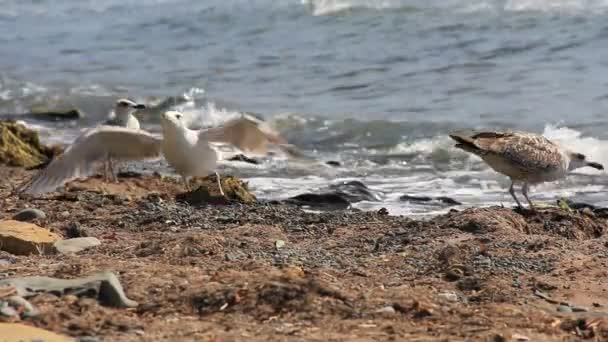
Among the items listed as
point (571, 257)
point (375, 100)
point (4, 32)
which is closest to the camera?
point (571, 257)

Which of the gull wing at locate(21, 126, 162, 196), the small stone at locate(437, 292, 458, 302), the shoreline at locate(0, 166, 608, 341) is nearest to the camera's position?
the shoreline at locate(0, 166, 608, 341)

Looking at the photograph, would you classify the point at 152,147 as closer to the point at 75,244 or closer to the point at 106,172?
the point at 106,172

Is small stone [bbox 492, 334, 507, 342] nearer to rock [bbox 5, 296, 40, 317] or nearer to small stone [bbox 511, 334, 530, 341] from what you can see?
small stone [bbox 511, 334, 530, 341]

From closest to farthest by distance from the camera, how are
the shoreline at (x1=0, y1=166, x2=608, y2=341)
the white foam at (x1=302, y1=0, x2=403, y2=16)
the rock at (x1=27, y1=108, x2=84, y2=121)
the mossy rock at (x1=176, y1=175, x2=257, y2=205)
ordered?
the shoreline at (x1=0, y1=166, x2=608, y2=341), the mossy rock at (x1=176, y1=175, x2=257, y2=205), the rock at (x1=27, y1=108, x2=84, y2=121), the white foam at (x1=302, y1=0, x2=403, y2=16)

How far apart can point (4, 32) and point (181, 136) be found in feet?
61.3

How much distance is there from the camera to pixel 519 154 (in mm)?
9258

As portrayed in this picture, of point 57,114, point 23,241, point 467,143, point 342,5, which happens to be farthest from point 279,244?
point 342,5

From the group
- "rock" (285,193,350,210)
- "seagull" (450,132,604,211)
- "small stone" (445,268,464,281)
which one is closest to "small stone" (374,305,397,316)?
"small stone" (445,268,464,281)

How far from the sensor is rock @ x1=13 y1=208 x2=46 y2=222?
8.41 metres

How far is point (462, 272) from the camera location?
660cm

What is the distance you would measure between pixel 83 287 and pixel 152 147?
3.92m

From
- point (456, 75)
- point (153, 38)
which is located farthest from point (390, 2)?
point (456, 75)

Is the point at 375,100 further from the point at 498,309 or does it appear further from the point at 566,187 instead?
the point at 498,309

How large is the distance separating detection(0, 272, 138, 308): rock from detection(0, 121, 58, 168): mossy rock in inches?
233
